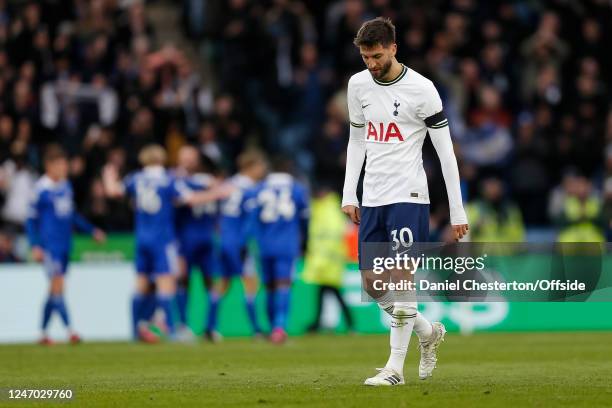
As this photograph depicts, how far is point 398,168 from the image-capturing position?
912cm

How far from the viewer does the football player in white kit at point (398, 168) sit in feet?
29.8

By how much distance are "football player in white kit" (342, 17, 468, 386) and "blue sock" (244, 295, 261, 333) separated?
333 inches

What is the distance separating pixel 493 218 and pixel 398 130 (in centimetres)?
1139

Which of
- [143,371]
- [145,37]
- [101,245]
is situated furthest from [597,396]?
[145,37]

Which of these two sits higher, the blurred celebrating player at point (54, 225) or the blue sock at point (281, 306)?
the blurred celebrating player at point (54, 225)

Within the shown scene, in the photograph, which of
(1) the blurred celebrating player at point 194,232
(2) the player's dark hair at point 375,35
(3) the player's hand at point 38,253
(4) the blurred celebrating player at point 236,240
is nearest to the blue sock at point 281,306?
(4) the blurred celebrating player at point 236,240

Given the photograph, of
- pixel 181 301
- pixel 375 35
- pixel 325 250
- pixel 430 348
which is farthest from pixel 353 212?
pixel 325 250

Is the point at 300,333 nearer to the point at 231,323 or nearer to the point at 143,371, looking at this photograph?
the point at 231,323

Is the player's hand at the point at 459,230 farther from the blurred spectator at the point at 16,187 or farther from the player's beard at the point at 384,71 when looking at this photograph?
the blurred spectator at the point at 16,187

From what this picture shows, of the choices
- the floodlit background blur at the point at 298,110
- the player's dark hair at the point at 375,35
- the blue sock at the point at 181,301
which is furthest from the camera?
the floodlit background blur at the point at 298,110

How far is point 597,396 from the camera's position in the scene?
27.4ft

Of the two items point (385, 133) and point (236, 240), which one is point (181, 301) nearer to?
point (236, 240)

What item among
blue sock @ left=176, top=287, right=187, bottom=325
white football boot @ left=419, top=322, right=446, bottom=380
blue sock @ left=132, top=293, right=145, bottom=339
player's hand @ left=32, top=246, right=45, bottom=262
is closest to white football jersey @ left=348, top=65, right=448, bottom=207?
white football boot @ left=419, top=322, right=446, bottom=380

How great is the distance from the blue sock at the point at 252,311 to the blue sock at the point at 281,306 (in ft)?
2.10
